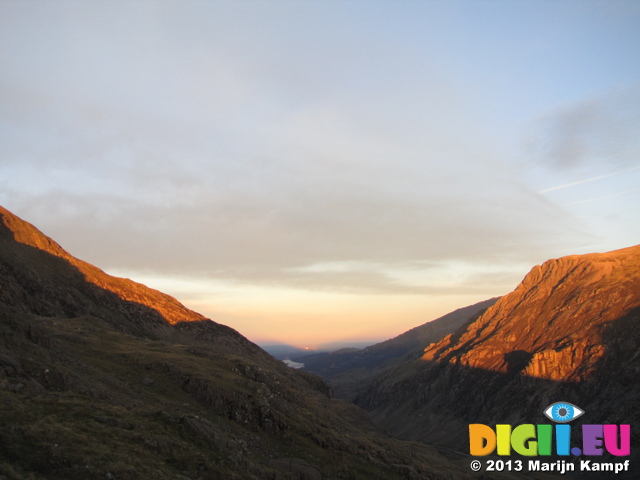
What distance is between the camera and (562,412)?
394 ft

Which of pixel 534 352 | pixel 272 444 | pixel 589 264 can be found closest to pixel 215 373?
pixel 272 444

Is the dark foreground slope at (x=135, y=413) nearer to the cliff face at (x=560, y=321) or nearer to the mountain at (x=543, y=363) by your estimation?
the mountain at (x=543, y=363)

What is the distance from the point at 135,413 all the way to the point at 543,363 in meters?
139

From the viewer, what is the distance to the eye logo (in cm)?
11356

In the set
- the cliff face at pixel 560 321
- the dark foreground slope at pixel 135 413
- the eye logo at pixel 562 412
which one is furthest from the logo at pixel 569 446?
the dark foreground slope at pixel 135 413

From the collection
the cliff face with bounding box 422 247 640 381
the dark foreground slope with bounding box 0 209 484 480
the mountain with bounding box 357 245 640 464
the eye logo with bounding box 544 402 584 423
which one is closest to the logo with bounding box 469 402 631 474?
the eye logo with bounding box 544 402 584 423

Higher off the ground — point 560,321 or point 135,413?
point 560,321

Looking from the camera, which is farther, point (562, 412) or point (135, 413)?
point (562, 412)

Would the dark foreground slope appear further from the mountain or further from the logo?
the mountain

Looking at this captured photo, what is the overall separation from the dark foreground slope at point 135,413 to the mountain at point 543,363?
6978cm

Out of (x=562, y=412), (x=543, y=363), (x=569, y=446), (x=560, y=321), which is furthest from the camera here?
(x=560, y=321)

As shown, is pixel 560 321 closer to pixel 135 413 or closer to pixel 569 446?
pixel 569 446

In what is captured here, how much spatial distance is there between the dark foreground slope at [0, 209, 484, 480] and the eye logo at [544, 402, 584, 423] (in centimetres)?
6168

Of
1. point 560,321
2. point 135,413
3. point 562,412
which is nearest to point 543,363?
point 562,412
